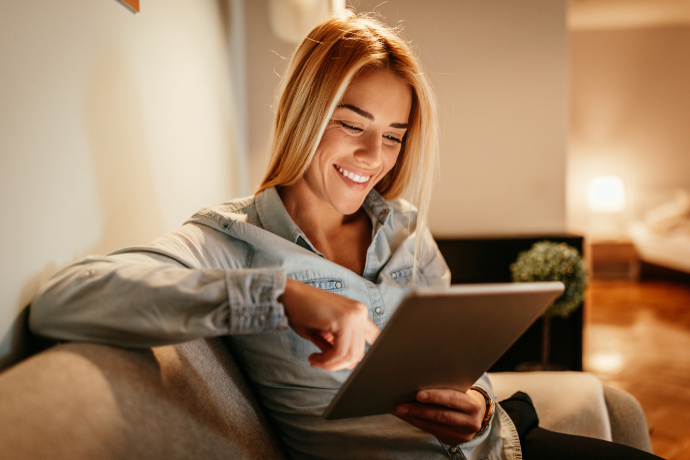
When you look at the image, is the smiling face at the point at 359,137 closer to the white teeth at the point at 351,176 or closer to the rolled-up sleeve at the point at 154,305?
the white teeth at the point at 351,176

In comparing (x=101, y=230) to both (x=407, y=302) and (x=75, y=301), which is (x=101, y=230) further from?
(x=407, y=302)

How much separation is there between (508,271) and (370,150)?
2.06m

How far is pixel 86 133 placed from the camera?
0.91 m

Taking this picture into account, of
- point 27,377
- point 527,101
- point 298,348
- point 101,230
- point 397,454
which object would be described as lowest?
point 397,454

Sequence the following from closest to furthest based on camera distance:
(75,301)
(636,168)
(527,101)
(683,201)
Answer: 1. (75,301)
2. (527,101)
3. (683,201)
4. (636,168)

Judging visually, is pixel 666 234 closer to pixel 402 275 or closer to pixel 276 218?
pixel 402 275

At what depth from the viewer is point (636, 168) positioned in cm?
641

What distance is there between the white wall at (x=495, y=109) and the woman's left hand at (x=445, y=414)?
2.14 meters

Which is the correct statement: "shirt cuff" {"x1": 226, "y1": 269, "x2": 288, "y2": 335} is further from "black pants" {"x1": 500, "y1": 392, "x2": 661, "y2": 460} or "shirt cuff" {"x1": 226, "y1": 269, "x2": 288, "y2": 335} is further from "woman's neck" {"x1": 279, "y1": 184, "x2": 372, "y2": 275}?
"black pants" {"x1": 500, "y1": 392, "x2": 661, "y2": 460}

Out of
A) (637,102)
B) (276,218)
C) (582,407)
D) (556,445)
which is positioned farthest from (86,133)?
(637,102)

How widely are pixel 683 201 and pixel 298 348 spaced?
6.36 meters

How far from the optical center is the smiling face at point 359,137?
1.11 m

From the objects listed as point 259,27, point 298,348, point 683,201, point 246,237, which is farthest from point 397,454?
point 683,201

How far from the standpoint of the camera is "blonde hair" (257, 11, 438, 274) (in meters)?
1.07
